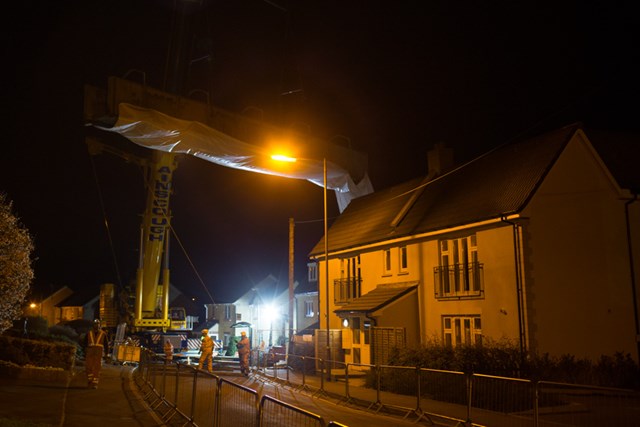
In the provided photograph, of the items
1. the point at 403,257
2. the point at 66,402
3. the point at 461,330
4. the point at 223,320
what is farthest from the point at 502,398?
the point at 223,320

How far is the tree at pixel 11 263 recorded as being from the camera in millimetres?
16484

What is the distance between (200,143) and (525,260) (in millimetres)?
11699

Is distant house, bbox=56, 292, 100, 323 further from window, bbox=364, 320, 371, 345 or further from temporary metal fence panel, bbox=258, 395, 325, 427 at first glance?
temporary metal fence panel, bbox=258, 395, 325, 427

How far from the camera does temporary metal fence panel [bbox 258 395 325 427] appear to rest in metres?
6.21

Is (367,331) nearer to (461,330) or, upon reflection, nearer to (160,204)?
(461,330)

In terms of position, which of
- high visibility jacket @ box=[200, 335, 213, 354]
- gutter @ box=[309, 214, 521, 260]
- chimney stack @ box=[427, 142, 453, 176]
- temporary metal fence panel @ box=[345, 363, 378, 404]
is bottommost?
temporary metal fence panel @ box=[345, 363, 378, 404]

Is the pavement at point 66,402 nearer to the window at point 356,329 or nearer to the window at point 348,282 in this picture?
the window at point 356,329

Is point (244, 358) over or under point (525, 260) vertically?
under

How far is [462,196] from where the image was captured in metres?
23.9

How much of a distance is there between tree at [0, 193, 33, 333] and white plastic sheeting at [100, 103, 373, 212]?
15.1 feet

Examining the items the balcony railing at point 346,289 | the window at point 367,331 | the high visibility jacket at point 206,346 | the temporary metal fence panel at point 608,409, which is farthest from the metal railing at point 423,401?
the balcony railing at point 346,289

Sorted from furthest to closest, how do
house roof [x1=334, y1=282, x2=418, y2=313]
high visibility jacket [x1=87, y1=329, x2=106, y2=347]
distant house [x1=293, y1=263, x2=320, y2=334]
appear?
1. distant house [x1=293, y1=263, x2=320, y2=334]
2. house roof [x1=334, y1=282, x2=418, y2=313]
3. high visibility jacket [x1=87, y1=329, x2=106, y2=347]

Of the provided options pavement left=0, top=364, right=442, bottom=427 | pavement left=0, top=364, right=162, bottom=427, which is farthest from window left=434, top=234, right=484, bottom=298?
pavement left=0, top=364, right=162, bottom=427

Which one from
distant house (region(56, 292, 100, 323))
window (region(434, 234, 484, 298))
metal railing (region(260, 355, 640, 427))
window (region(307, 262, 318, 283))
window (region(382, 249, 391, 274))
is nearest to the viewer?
metal railing (region(260, 355, 640, 427))
